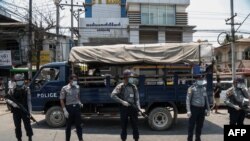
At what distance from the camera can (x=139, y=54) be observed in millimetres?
12648

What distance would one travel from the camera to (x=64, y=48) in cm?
5069

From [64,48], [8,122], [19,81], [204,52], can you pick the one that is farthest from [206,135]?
[64,48]

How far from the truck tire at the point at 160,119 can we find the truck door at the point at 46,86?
3144 millimetres

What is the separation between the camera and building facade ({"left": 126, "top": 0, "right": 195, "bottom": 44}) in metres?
39.8

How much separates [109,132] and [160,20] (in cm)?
2948

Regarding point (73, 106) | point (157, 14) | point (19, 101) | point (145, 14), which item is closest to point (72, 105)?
point (73, 106)

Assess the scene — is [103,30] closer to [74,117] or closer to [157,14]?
[157,14]

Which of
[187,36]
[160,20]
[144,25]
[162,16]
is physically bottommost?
[187,36]

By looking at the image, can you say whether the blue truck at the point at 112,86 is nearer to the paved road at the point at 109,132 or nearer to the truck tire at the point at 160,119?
the truck tire at the point at 160,119

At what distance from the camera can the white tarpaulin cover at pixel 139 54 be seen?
40.7 ft

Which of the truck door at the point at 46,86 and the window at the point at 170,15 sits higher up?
the window at the point at 170,15

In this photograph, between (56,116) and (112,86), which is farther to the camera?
(56,116)

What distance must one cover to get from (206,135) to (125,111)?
126 inches

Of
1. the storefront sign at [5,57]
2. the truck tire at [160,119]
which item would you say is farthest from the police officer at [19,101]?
the storefront sign at [5,57]
